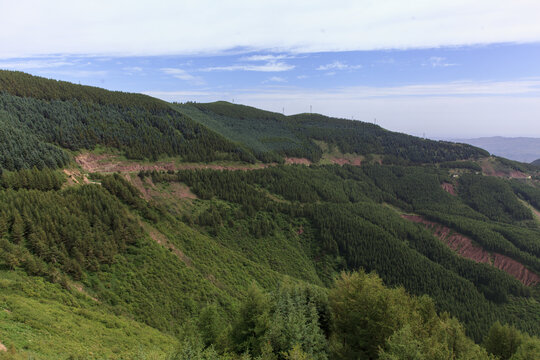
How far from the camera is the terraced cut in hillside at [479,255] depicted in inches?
3697

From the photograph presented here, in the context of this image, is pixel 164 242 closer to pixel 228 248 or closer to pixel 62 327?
pixel 228 248

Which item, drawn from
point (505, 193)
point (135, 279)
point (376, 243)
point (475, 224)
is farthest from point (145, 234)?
point (505, 193)

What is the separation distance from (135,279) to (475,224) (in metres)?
143

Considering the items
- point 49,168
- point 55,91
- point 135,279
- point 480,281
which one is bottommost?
point 480,281

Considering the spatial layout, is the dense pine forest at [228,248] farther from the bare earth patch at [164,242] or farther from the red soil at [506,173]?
the red soil at [506,173]

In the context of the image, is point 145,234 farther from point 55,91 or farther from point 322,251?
point 55,91

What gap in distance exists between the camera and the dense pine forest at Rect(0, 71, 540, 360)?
2777 cm

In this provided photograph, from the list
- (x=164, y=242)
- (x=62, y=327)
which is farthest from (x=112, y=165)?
(x=62, y=327)

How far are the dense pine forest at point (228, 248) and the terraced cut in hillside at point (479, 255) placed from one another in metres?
0.59

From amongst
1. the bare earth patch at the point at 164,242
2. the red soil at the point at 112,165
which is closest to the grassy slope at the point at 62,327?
the bare earth patch at the point at 164,242

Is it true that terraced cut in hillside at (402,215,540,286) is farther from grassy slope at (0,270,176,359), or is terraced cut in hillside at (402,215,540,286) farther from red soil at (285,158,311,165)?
grassy slope at (0,270,176,359)

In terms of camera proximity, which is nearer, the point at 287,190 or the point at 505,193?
the point at 287,190

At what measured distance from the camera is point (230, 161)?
115875mm

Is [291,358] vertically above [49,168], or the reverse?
[49,168]
